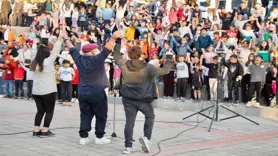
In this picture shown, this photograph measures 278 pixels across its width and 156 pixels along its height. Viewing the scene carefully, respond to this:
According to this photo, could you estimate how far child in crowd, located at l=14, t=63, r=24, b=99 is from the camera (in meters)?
17.1

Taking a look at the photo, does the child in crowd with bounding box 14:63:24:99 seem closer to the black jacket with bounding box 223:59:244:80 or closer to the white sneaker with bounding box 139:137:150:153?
the black jacket with bounding box 223:59:244:80

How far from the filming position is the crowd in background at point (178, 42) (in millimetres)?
14648

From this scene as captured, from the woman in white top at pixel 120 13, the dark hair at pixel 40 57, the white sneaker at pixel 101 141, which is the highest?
the woman in white top at pixel 120 13

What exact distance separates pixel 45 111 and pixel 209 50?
27.1 ft

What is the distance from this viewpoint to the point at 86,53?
28.2 feet

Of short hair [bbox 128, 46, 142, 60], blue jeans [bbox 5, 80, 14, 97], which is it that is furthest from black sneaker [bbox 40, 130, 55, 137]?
blue jeans [bbox 5, 80, 14, 97]

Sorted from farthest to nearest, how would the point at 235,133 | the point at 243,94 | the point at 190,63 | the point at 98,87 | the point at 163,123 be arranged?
the point at 190,63 < the point at 243,94 < the point at 163,123 < the point at 235,133 < the point at 98,87

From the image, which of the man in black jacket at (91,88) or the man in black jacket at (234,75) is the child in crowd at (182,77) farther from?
the man in black jacket at (91,88)

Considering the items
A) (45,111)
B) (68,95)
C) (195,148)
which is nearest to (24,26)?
(68,95)

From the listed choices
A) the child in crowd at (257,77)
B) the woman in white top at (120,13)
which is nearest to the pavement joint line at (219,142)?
the child in crowd at (257,77)

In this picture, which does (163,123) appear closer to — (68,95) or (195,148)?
(195,148)

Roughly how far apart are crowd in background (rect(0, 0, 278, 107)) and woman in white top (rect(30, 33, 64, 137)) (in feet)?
0.96

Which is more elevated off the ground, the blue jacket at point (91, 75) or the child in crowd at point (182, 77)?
the blue jacket at point (91, 75)

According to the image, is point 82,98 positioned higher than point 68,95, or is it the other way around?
point 82,98
